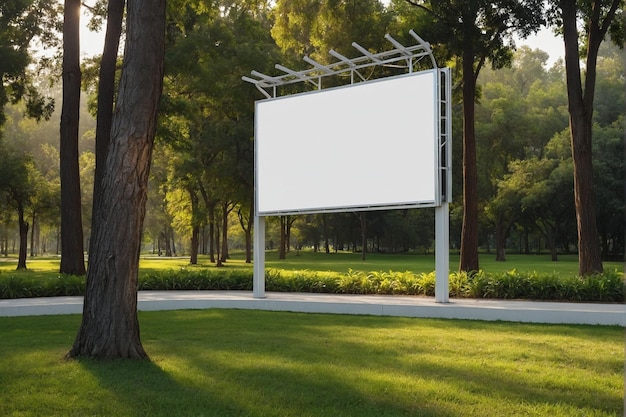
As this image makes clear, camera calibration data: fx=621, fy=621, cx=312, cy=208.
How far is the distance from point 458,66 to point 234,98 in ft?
31.3

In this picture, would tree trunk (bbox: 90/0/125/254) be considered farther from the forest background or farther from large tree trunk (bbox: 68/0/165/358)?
large tree trunk (bbox: 68/0/165/358)

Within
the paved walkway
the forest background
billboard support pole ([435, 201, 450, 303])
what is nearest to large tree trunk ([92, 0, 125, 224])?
the forest background

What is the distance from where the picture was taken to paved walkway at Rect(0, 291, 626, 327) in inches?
410

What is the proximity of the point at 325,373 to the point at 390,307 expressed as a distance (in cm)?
574

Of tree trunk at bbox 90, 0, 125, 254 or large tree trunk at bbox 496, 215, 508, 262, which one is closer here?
tree trunk at bbox 90, 0, 125, 254

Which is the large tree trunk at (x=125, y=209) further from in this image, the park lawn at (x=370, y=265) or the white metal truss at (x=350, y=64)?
the park lawn at (x=370, y=265)

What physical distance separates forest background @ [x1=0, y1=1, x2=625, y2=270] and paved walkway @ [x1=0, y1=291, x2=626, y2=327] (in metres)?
2.85

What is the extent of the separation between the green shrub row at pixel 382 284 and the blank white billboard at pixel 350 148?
8.65 feet

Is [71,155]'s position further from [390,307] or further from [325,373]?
[325,373]

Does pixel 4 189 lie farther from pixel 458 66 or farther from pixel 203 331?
pixel 203 331

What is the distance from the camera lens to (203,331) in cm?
919

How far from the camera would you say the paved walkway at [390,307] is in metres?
10.4

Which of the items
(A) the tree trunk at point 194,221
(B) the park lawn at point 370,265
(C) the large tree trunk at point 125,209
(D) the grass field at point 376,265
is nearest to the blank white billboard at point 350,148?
(C) the large tree trunk at point 125,209

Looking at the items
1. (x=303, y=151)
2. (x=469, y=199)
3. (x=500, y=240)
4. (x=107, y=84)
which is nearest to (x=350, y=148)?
(x=303, y=151)
